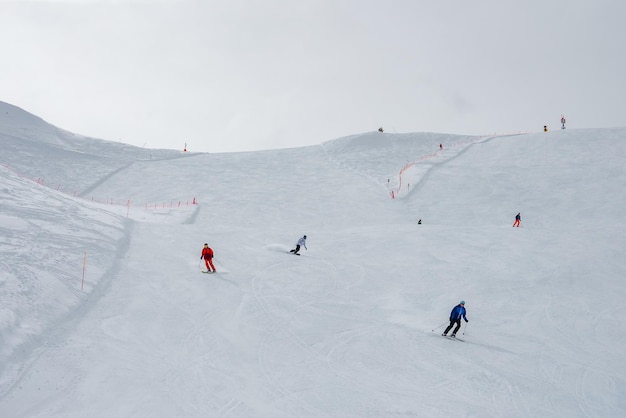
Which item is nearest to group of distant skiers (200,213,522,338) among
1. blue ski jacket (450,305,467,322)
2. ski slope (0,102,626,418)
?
blue ski jacket (450,305,467,322)

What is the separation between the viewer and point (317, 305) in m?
16.8

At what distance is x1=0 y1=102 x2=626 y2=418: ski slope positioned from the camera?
1068cm

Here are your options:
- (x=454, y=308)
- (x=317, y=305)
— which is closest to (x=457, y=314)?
(x=454, y=308)

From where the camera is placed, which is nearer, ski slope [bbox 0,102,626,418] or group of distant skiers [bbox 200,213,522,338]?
ski slope [bbox 0,102,626,418]

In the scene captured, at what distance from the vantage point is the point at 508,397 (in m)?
11.4

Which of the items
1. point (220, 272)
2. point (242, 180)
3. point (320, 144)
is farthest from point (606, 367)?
point (320, 144)

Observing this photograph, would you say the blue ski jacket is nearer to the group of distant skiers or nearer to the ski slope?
the group of distant skiers

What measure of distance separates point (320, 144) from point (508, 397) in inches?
1729

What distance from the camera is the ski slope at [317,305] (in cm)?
1068

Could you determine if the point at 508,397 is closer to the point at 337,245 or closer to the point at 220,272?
the point at 220,272

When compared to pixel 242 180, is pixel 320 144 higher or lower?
higher

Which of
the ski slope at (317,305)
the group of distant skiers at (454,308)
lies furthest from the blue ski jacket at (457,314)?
the ski slope at (317,305)

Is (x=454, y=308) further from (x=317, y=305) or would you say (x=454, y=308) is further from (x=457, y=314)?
(x=317, y=305)

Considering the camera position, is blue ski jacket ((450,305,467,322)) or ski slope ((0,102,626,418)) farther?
blue ski jacket ((450,305,467,322))
